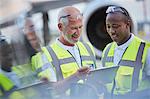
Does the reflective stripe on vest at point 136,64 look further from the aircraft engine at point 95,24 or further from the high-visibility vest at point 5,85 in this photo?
the aircraft engine at point 95,24

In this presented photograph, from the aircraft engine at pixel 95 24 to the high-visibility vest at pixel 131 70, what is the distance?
3220 millimetres

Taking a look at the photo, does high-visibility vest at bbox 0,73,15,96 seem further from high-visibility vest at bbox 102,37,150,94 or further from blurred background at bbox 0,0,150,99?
high-visibility vest at bbox 102,37,150,94

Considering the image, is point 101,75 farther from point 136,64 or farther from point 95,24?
point 95,24

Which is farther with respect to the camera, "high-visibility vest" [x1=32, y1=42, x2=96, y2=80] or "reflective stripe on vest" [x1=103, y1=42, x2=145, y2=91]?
"high-visibility vest" [x1=32, y1=42, x2=96, y2=80]

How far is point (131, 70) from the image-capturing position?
9.23ft

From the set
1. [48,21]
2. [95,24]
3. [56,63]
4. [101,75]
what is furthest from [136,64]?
[95,24]

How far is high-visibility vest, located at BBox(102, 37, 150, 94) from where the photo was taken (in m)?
2.74

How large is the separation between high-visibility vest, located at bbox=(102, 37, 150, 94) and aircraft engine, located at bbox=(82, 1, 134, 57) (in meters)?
3.22

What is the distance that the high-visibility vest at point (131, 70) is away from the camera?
2.74 meters

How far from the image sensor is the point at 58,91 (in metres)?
2.56

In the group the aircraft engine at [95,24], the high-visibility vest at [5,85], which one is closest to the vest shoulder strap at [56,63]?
the high-visibility vest at [5,85]

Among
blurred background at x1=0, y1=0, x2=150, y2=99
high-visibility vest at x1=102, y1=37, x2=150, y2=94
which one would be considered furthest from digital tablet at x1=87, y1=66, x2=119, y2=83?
blurred background at x1=0, y1=0, x2=150, y2=99

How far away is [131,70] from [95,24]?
370 cm

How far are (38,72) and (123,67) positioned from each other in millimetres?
487
